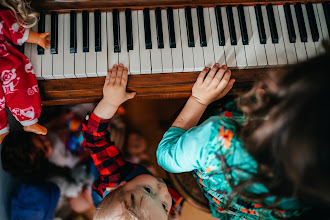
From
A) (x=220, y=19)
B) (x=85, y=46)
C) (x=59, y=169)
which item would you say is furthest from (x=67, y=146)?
(x=220, y=19)

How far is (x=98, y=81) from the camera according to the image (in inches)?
48.1

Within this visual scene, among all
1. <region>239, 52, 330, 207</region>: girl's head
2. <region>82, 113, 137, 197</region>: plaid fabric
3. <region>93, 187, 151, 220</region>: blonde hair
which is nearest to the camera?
<region>239, 52, 330, 207</region>: girl's head

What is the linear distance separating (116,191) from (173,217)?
1.63ft

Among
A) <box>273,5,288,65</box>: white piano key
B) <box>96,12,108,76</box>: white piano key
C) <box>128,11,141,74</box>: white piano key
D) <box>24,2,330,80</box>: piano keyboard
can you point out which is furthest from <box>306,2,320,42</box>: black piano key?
<box>96,12,108,76</box>: white piano key

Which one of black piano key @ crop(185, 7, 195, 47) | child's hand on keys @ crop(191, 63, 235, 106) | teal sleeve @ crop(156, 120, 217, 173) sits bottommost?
teal sleeve @ crop(156, 120, 217, 173)

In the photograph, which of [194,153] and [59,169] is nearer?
[194,153]

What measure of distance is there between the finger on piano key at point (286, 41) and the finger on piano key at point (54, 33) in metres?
0.91

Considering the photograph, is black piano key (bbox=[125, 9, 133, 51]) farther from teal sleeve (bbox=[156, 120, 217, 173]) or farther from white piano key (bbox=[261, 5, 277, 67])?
white piano key (bbox=[261, 5, 277, 67])

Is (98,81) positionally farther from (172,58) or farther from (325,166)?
(325,166)

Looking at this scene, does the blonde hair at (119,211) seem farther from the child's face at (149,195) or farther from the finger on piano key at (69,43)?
the finger on piano key at (69,43)

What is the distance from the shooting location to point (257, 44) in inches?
48.1

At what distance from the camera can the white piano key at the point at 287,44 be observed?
122 centimetres

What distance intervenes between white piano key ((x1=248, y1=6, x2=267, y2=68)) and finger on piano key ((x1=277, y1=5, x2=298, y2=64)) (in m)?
0.10

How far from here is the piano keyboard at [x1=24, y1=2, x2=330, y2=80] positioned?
1.19 metres
